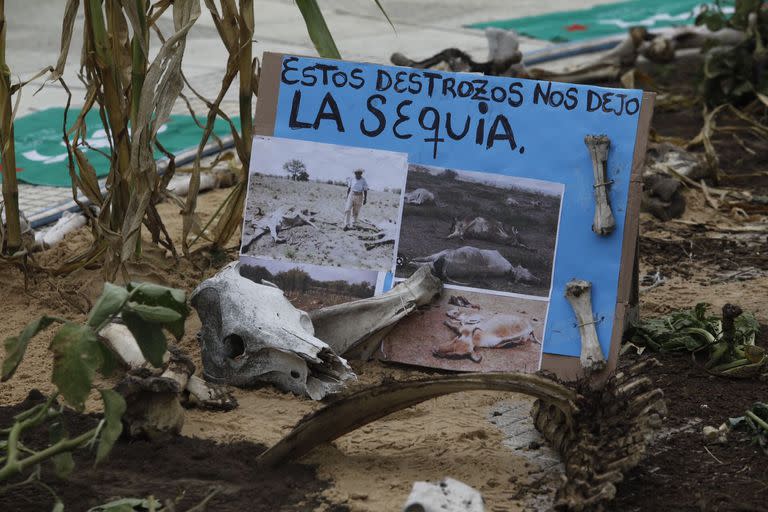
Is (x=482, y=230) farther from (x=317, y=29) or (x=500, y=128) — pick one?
(x=317, y=29)

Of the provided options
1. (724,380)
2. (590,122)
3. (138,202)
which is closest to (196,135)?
(138,202)

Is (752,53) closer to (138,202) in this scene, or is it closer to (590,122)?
(590,122)

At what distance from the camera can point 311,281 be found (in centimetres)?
342

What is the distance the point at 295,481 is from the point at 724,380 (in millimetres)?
1427

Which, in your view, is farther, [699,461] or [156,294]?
[699,461]

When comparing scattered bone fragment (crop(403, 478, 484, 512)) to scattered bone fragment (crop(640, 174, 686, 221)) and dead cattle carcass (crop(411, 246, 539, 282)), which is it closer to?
dead cattle carcass (crop(411, 246, 539, 282))

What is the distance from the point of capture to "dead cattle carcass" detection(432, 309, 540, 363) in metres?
3.25

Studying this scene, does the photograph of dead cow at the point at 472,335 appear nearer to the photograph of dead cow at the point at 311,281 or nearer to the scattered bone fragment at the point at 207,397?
the photograph of dead cow at the point at 311,281

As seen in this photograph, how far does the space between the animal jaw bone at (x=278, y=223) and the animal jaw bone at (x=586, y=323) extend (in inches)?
33.2

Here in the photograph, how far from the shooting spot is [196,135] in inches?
250

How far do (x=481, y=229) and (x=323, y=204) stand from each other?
0.52 m

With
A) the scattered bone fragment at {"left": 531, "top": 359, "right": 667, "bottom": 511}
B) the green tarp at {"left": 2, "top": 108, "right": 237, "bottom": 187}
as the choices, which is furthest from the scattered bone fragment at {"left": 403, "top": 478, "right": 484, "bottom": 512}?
the green tarp at {"left": 2, "top": 108, "right": 237, "bottom": 187}

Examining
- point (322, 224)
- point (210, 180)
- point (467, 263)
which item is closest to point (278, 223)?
point (322, 224)

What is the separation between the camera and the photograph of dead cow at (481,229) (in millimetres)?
3291
